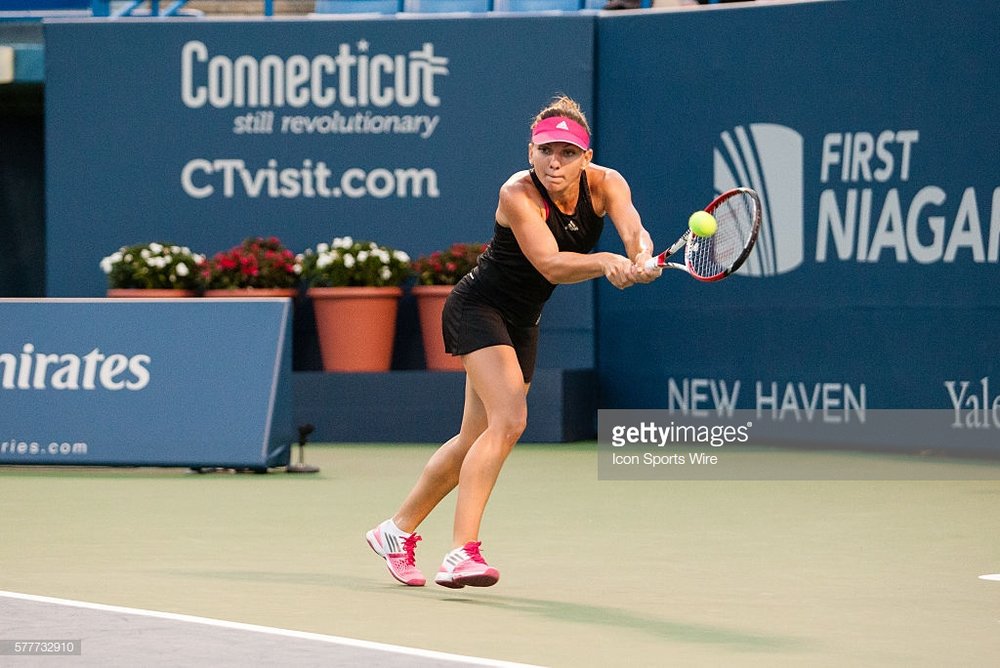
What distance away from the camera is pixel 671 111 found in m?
13.0

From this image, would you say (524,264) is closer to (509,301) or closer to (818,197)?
(509,301)

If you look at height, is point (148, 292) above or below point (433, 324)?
above

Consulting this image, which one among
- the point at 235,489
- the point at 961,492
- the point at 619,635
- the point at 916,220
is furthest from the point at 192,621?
the point at 916,220

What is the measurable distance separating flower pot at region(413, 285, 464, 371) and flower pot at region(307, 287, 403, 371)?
0.73 ft

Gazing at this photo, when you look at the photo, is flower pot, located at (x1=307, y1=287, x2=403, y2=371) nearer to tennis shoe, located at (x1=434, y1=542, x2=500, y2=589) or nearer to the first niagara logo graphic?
the first niagara logo graphic

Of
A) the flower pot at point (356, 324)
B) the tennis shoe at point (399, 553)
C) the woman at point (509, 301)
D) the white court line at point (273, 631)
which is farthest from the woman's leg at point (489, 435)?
the flower pot at point (356, 324)

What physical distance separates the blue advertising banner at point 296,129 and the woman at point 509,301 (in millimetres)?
7159

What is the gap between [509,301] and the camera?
6.22m

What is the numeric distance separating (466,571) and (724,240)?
4.68 ft

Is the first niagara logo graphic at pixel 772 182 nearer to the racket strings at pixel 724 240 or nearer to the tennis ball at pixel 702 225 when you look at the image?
→ the racket strings at pixel 724 240

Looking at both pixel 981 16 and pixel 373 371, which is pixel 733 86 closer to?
pixel 981 16

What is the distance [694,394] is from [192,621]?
792cm
